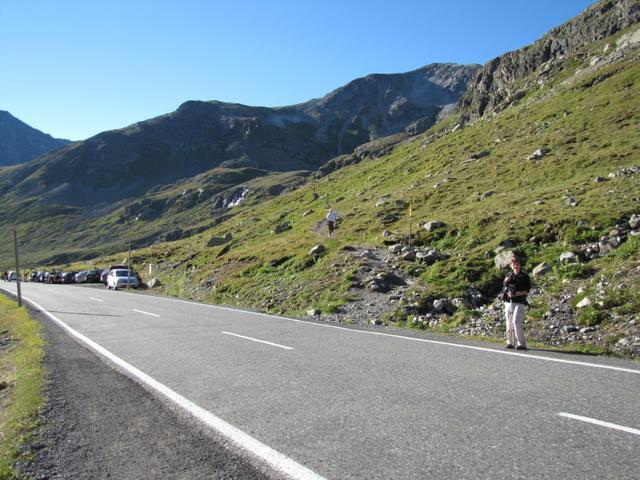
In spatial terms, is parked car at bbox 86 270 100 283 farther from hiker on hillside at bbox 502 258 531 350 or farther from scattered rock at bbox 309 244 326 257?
hiker on hillside at bbox 502 258 531 350

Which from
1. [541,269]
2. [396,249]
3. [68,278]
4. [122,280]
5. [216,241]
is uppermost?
[396,249]

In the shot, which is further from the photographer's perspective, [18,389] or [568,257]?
[568,257]

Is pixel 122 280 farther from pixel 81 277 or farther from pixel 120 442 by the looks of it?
pixel 120 442

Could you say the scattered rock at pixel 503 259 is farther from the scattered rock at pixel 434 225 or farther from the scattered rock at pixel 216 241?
the scattered rock at pixel 216 241

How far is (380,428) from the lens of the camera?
513 centimetres

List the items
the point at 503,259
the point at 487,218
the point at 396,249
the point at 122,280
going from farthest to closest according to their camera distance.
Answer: the point at 122,280
the point at 396,249
the point at 487,218
the point at 503,259

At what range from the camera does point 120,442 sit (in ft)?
16.6

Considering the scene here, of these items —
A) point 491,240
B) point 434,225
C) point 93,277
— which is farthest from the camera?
point 93,277

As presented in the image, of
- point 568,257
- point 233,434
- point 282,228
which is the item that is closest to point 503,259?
point 568,257

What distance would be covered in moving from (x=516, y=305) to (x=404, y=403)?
5.23 m

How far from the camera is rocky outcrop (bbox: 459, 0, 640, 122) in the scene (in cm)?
6506

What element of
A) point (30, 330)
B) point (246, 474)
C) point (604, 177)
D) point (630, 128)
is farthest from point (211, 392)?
point (630, 128)

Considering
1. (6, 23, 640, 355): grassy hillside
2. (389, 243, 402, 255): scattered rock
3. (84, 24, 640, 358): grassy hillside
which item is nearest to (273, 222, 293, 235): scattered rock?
(6, 23, 640, 355): grassy hillside

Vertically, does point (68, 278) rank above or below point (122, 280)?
below
